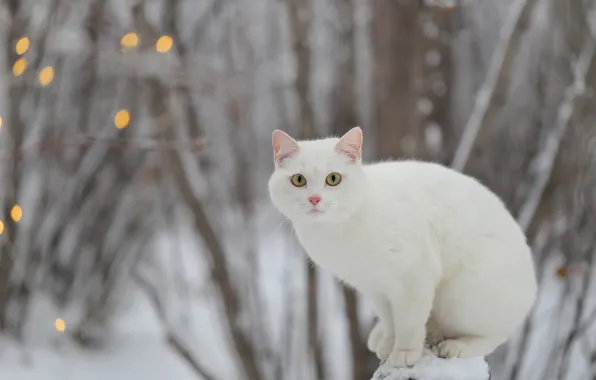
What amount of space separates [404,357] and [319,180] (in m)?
0.28

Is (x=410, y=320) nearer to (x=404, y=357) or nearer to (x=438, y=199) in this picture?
(x=404, y=357)

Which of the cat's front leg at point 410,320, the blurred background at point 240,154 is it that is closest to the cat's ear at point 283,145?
the cat's front leg at point 410,320

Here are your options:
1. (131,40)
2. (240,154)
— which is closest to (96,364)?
(240,154)

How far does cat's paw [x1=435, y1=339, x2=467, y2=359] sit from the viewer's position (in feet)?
3.71

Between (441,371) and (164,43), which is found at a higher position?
(164,43)

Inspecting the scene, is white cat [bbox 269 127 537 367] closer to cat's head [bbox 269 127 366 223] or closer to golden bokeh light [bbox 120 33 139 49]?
cat's head [bbox 269 127 366 223]

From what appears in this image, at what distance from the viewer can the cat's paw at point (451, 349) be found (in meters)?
1.13

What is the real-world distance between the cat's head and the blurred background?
0.75 m

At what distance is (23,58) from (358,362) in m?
1.55

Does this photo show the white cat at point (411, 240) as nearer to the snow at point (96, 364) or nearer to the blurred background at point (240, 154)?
the blurred background at point (240, 154)

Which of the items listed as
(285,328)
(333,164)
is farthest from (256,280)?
(333,164)

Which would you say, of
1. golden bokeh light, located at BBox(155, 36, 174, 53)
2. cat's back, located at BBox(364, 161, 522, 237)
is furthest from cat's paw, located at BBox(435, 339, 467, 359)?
golden bokeh light, located at BBox(155, 36, 174, 53)

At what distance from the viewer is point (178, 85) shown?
2.25 metres

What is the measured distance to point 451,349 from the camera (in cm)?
114
